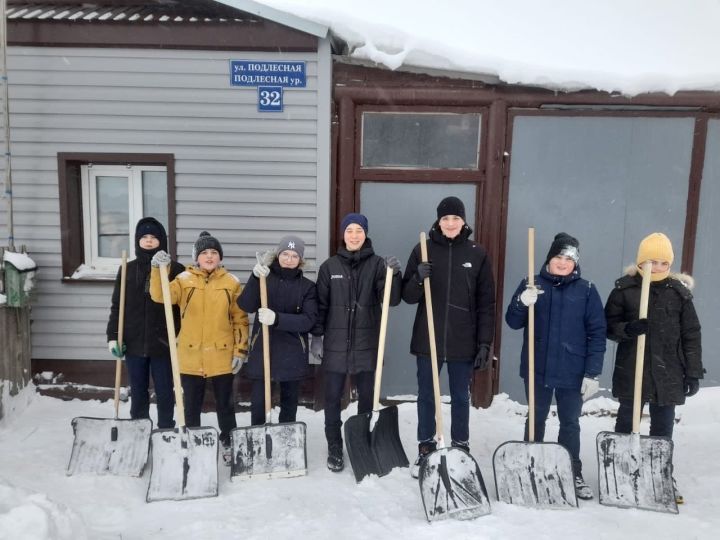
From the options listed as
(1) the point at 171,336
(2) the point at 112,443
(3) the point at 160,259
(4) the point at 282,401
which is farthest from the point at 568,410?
(2) the point at 112,443

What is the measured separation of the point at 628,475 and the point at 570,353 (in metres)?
0.85

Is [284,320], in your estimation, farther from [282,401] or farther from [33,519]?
[33,519]

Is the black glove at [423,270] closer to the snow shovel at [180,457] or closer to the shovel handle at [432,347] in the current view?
the shovel handle at [432,347]

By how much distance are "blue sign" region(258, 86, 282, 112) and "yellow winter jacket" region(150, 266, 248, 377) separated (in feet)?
5.39

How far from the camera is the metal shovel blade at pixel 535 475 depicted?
3.09 metres

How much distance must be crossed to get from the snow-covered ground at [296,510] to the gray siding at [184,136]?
1.76 metres

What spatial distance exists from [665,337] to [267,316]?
2599 millimetres

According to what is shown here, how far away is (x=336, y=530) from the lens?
293 centimetres

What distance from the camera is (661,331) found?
3.21 metres

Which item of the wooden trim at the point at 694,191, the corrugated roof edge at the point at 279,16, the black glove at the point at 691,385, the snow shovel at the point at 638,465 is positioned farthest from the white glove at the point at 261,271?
the wooden trim at the point at 694,191

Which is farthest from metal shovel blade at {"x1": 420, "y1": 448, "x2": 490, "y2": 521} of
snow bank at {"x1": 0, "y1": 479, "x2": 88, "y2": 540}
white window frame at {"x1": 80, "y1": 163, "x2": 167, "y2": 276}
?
white window frame at {"x1": 80, "y1": 163, "x2": 167, "y2": 276}

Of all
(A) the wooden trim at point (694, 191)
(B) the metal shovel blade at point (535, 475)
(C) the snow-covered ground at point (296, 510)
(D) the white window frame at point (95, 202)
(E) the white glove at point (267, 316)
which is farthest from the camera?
(D) the white window frame at point (95, 202)

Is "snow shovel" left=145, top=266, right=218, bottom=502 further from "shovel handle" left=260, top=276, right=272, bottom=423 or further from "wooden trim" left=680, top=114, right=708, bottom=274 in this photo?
"wooden trim" left=680, top=114, right=708, bottom=274

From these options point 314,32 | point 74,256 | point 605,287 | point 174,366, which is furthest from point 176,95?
point 605,287
